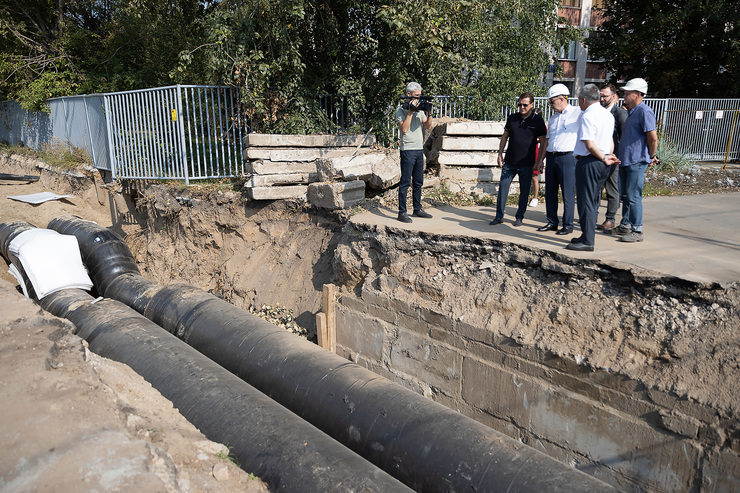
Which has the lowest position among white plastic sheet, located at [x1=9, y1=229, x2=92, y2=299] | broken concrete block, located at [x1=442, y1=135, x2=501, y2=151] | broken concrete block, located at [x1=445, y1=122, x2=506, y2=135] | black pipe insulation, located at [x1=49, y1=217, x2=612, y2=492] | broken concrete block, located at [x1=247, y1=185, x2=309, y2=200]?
black pipe insulation, located at [x1=49, y1=217, x2=612, y2=492]

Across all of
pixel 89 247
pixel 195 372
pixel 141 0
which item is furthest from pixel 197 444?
pixel 141 0

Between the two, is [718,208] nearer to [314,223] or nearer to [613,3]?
[314,223]

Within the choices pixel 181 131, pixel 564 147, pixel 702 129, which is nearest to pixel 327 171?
pixel 564 147

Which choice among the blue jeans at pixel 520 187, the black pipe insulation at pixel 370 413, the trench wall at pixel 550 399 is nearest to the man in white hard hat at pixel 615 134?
the blue jeans at pixel 520 187

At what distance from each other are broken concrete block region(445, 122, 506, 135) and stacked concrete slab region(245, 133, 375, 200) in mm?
1480

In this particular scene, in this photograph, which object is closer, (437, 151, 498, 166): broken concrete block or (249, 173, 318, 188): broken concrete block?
(249, 173, 318, 188): broken concrete block

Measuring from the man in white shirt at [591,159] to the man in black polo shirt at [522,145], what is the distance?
0.94 metres

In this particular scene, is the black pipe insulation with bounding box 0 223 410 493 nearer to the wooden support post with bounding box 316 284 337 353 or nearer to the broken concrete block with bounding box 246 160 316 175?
the wooden support post with bounding box 316 284 337 353

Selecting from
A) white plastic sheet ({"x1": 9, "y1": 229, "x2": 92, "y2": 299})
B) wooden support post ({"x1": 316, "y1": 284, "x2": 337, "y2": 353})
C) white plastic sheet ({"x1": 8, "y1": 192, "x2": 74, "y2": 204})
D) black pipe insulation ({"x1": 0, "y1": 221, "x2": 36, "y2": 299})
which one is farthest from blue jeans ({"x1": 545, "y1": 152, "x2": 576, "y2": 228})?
white plastic sheet ({"x1": 8, "y1": 192, "x2": 74, "y2": 204})

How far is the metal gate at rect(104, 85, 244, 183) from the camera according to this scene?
9.06 m

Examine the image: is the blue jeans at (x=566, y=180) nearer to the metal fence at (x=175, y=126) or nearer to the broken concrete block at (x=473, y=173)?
the broken concrete block at (x=473, y=173)

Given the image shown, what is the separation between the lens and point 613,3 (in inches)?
810

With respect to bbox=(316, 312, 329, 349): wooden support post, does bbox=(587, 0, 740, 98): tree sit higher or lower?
higher

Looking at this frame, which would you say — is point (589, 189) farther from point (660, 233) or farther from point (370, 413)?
point (370, 413)
